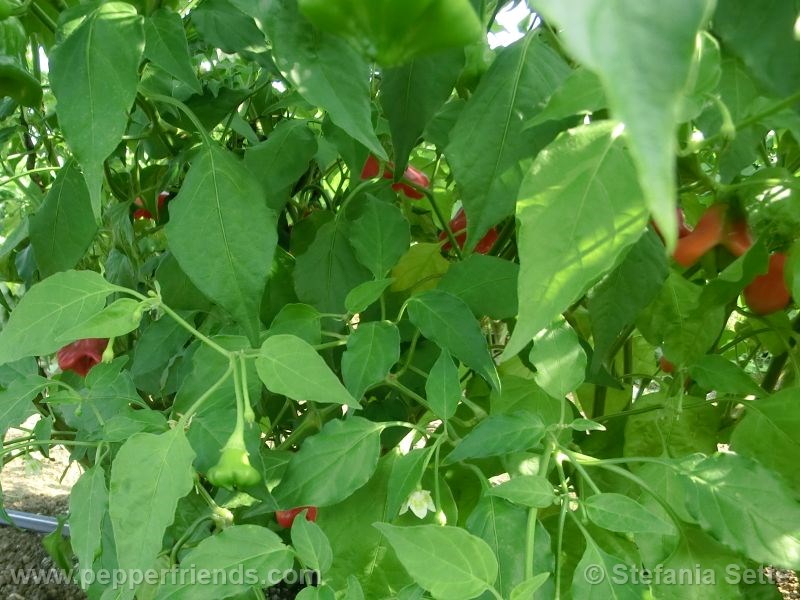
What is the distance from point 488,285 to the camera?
0.45m

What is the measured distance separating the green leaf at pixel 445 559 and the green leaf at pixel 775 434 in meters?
0.23

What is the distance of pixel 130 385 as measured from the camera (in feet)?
1.74

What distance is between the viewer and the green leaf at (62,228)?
49cm

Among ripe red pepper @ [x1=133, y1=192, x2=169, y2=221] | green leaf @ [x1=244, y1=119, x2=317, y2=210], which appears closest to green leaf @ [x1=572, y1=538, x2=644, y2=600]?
green leaf @ [x1=244, y1=119, x2=317, y2=210]

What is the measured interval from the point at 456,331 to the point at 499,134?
0.41ft

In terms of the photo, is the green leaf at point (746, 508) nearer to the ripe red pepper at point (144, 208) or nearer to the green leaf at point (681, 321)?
the green leaf at point (681, 321)

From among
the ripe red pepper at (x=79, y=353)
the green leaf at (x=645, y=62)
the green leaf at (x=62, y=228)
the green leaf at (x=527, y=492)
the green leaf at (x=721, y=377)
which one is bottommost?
the green leaf at (x=721, y=377)

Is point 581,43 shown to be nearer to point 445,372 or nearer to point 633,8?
point 633,8

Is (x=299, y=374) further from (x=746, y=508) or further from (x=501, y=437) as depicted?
(x=746, y=508)

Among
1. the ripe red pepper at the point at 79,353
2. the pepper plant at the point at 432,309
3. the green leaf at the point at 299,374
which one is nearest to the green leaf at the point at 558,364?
the pepper plant at the point at 432,309

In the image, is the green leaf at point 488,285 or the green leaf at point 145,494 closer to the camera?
the green leaf at point 145,494

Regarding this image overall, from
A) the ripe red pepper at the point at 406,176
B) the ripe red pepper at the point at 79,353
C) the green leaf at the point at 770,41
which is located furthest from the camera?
the ripe red pepper at the point at 79,353

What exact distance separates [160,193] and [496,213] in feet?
1.68

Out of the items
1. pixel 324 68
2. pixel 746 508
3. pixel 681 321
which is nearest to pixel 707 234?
pixel 681 321
